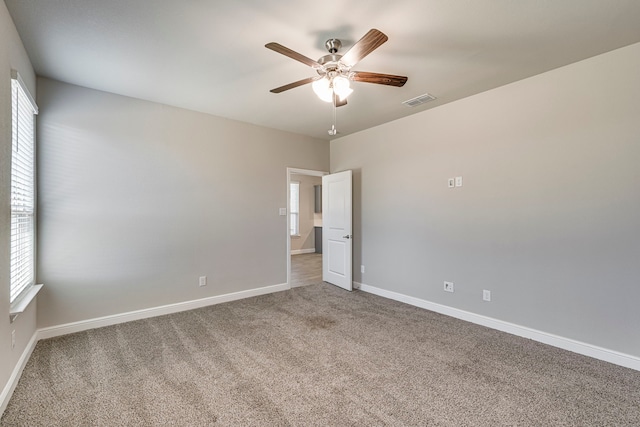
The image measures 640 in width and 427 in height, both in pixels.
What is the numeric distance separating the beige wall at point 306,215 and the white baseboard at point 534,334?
4715 mm

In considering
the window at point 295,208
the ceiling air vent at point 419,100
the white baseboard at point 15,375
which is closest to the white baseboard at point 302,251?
the window at point 295,208

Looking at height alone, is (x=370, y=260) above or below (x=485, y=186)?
below

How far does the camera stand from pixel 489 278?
3137mm

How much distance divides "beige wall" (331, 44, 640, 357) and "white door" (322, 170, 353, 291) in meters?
0.77

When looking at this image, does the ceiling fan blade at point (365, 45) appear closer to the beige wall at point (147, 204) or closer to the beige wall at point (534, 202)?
the beige wall at point (534, 202)

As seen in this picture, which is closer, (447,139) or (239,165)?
(447,139)

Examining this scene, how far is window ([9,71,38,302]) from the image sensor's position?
213cm

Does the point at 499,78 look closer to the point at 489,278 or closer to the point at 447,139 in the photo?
the point at 447,139

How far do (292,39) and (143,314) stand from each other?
3365mm

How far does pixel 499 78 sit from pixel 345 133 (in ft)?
7.78

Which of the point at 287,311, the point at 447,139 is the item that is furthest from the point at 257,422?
the point at 447,139

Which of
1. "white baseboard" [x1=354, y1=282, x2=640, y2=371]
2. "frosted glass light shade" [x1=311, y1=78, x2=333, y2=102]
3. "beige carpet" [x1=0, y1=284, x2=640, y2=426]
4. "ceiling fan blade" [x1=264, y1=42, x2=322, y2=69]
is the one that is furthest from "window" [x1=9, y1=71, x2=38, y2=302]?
"white baseboard" [x1=354, y1=282, x2=640, y2=371]

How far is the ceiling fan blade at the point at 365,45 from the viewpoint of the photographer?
5.47 ft

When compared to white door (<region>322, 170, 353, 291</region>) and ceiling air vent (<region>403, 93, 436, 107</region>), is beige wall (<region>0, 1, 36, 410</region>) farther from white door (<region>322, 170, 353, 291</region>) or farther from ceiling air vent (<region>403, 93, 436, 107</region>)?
white door (<region>322, 170, 353, 291</region>)
